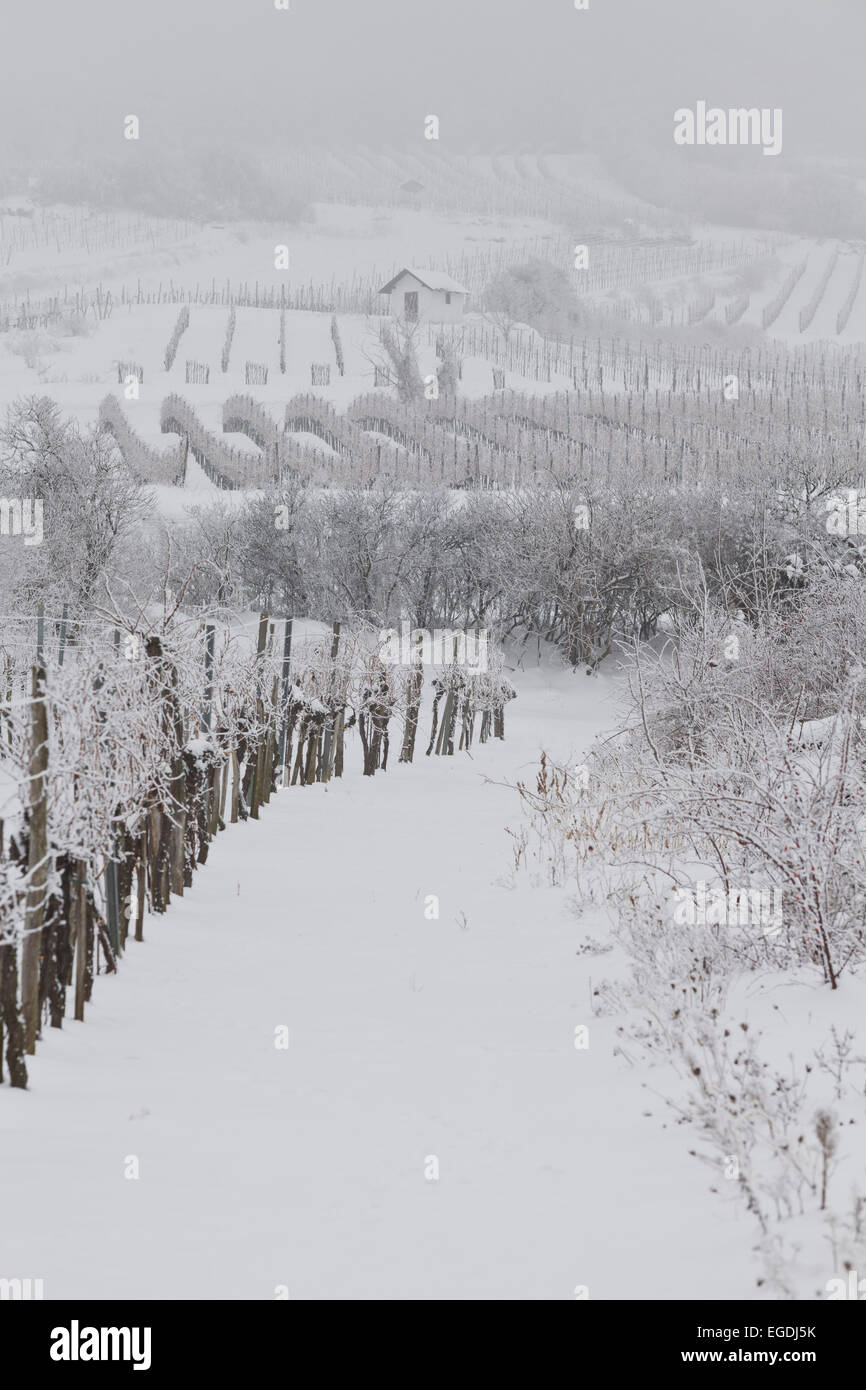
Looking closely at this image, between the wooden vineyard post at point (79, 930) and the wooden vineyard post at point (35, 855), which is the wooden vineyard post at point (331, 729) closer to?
the wooden vineyard post at point (79, 930)

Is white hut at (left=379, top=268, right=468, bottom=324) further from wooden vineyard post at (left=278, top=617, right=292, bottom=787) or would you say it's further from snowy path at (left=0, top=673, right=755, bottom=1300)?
snowy path at (left=0, top=673, right=755, bottom=1300)

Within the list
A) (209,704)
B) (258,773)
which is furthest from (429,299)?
(209,704)

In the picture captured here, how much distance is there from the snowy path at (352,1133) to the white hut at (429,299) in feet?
259

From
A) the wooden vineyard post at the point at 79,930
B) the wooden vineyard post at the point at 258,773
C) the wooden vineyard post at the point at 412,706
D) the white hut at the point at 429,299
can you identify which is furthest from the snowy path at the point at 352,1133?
the white hut at the point at 429,299

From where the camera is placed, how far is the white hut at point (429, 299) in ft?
268

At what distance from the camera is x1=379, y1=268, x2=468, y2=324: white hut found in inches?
3219

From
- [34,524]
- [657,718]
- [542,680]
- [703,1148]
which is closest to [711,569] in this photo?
[542,680]

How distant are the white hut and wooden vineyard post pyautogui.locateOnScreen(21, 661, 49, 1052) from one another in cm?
8112

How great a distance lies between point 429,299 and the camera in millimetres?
82312

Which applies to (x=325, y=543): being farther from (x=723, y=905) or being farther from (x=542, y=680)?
(x=723, y=905)

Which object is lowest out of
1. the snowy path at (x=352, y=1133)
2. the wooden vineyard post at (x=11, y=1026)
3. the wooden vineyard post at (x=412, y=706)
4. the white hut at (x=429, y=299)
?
the wooden vineyard post at (x=412, y=706)

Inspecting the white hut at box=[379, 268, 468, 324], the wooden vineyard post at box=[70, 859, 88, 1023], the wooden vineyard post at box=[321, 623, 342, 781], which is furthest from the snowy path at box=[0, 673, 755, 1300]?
the white hut at box=[379, 268, 468, 324]

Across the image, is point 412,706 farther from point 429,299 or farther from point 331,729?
point 429,299
